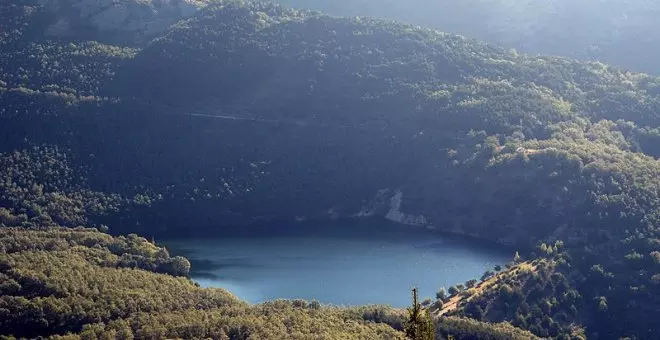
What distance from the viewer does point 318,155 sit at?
131 m

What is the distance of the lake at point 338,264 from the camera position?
9550 centimetres

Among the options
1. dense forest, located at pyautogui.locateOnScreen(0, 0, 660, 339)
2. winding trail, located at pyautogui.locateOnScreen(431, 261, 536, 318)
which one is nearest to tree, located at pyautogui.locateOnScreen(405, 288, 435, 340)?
dense forest, located at pyautogui.locateOnScreen(0, 0, 660, 339)

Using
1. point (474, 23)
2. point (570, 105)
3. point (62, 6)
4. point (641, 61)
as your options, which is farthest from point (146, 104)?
point (641, 61)

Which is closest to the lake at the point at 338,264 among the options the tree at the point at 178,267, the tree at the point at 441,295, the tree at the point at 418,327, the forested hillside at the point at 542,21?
the tree at the point at 441,295

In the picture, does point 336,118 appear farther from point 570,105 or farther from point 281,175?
point 570,105

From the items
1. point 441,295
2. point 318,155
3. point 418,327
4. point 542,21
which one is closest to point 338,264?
point 441,295

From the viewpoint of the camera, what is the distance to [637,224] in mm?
99688

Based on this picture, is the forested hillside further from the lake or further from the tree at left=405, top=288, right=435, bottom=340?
the tree at left=405, top=288, right=435, bottom=340

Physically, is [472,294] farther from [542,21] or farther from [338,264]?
[542,21]

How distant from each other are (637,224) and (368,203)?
38655 millimetres

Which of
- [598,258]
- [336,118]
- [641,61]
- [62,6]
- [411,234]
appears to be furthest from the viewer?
[641,61]

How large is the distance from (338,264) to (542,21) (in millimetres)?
105545

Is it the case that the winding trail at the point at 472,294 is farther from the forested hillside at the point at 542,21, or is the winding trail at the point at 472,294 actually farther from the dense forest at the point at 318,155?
the forested hillside at the point at 542,21

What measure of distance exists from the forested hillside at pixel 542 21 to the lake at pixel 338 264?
3283 inches
